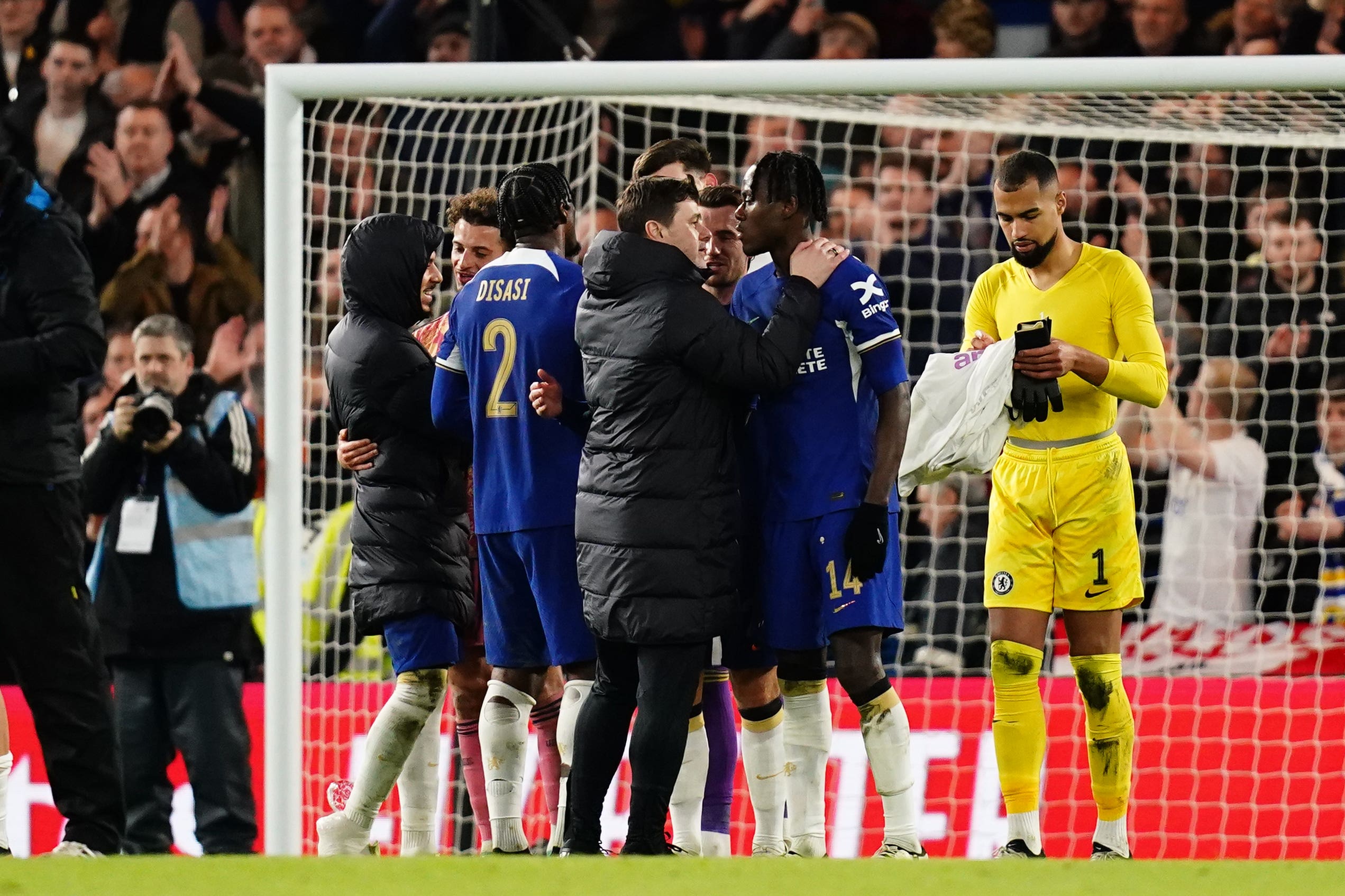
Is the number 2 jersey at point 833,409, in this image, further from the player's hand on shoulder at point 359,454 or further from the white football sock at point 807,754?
the player's hand on shoulder at point 359,454

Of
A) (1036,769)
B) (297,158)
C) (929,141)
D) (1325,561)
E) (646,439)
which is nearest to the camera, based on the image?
(646,439)

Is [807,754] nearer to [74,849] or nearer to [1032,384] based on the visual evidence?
[1032,384]

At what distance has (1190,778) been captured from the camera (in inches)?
256

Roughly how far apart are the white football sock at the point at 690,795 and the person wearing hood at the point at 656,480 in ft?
1.37

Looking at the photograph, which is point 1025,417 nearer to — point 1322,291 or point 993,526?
point 993,526

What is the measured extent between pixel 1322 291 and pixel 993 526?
111 inches

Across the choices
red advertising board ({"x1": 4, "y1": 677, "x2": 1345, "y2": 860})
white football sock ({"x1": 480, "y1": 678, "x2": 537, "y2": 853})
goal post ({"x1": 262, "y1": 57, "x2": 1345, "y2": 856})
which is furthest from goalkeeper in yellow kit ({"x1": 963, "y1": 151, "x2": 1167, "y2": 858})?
white football sock ({"x1": 480, "y1": 678, "x2": 537, "y2": 853})

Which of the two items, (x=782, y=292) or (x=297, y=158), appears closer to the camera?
(x=782, y=292)

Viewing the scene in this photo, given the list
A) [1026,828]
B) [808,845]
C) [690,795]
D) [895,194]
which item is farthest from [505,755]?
[895,194]

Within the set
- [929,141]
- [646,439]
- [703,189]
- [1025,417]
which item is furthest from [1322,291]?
[646,439]

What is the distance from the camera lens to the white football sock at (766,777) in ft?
16.9

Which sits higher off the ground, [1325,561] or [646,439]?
[646,439]

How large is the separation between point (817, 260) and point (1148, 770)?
110 inches

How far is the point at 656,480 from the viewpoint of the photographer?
4551mm
